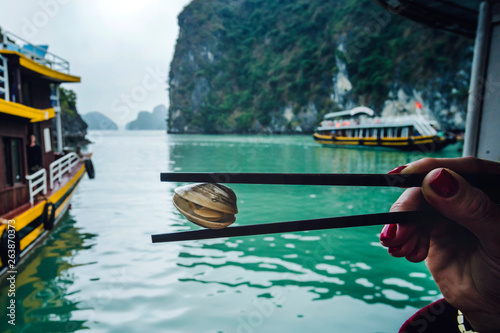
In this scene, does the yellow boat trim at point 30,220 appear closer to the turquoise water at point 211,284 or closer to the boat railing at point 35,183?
the boat railing at point 35,183

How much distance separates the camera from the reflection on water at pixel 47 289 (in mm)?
4551

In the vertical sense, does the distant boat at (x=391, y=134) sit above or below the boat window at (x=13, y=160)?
above

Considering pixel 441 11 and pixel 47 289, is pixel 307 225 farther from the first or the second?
pixel 47 289

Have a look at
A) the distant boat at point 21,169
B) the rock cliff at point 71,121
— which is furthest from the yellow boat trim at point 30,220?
the rock cliff at point 71,121

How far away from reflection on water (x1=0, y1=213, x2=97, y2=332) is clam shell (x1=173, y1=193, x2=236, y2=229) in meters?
4.51

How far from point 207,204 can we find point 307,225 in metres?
0.34

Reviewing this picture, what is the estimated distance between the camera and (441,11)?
4.20 meters

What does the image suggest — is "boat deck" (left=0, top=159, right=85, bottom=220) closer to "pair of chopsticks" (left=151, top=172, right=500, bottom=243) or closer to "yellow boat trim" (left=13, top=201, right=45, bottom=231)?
"yellow boat trim" (left=13, top=201, right=45, bottom=231)

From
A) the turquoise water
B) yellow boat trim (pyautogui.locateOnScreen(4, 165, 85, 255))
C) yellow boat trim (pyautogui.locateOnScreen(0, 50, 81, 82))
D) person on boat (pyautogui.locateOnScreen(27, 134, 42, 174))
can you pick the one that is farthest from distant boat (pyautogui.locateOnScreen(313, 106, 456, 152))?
yellow boat trim (pyautogui.locateOnScreen(4, 165, 85, 255))

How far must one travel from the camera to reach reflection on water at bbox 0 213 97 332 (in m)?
4.55

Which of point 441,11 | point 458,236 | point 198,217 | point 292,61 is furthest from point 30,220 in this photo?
point 292,61

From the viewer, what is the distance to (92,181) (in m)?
17.6

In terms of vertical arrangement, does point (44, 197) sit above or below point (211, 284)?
above

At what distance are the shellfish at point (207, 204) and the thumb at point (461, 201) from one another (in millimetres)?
595
